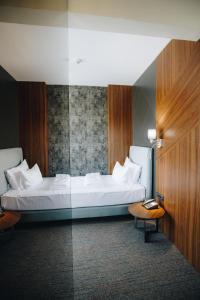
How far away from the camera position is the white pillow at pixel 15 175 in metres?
1.56

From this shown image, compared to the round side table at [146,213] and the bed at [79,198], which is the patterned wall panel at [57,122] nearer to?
the bed at [79,198]

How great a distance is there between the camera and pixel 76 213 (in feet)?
7.64

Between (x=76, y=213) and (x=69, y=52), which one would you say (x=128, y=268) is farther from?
(x=69, y=52)

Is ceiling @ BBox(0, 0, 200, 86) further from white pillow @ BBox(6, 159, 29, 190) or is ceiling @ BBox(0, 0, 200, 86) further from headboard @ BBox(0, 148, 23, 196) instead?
white pillow @ BBox(6, 159, 29, 190)

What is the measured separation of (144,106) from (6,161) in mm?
2399

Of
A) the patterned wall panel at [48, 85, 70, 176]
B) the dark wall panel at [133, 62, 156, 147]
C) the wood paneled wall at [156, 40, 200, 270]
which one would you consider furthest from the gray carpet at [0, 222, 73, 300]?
the dark wall panel at [133, 62, 156, 147]

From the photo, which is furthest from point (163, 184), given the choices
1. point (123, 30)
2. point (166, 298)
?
point (123, 30)

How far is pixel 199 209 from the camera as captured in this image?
1.49 m

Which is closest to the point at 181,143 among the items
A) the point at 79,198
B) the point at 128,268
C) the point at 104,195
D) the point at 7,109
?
the point at 104,195

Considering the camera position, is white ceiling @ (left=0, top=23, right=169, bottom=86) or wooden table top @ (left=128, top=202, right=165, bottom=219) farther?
wooden table top @ (left=128, top=202, right=165, bottom=219)

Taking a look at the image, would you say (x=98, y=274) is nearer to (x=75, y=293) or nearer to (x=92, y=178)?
(x=75, y=293)

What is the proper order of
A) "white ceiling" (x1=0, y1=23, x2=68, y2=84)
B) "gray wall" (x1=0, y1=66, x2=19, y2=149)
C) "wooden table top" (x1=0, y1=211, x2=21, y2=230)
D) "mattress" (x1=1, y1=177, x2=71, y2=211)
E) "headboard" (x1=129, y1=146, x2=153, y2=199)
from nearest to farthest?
"gray wall" (x1=0, y1=66, x2=19, y2=149) < "wooden table top" (x1=0, y1=211, x2=21, y2=230) < "white ceiling" (x1=0, y1=23, x2=68, y2=84) < "mattress" (x1=1, y1=177, x2=71, y2=211) < "headboard" (x1=129, y1=146, x2=153, y2=199)

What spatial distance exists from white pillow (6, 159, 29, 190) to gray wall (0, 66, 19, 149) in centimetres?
27

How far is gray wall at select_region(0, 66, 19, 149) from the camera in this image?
1.13 m
